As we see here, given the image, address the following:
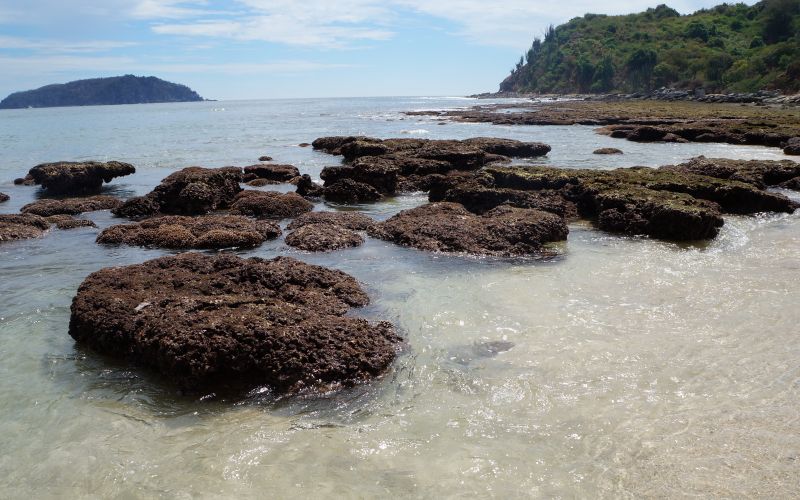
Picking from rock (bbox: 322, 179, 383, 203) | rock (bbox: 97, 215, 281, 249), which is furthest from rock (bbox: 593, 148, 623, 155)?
rock (bbox: 97, 215, 281, 249)

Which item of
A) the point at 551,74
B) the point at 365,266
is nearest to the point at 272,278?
the point at 365,266

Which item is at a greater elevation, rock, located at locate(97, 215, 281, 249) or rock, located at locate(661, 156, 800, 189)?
rock, located at locate(661, 156, 800, 189)

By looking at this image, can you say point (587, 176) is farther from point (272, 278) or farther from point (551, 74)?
point (551, 74)

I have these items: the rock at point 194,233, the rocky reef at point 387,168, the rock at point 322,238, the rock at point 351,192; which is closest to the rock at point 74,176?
the rocky reef at point 387,168

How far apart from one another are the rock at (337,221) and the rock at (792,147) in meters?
21.9

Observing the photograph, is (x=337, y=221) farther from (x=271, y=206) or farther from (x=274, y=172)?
(x=274, y=172)

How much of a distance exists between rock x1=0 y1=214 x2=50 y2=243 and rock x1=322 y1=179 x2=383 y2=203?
822 cm

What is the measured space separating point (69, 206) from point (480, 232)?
13198 mm

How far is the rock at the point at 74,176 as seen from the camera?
829 inches

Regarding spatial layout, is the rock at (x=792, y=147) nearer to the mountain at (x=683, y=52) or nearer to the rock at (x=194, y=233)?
the rock at (x=194, y=233)

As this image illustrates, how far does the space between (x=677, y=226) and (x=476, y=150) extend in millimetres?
12404

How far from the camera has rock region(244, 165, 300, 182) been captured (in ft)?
76.7

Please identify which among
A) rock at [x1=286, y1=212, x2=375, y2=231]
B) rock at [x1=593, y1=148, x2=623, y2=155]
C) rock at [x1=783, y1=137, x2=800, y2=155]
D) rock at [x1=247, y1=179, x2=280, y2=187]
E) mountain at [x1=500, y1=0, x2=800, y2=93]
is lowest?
rock at [x1=247, y1=179, x2=280, y2=187]

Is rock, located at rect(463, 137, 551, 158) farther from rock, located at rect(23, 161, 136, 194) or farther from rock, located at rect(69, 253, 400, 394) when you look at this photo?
rock, located at rect(69, 253, 400, 394)
